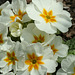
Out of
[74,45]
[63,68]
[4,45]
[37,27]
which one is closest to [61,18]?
[37,27]

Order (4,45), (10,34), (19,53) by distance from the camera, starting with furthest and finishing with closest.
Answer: (10,34) < (4,45) < (19,53)

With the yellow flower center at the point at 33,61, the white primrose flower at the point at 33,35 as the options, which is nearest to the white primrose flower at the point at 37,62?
the yellow flower center at the point at 33,61

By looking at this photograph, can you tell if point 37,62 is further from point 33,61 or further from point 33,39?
point 33,39

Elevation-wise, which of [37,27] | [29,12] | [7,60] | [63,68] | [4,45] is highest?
[29,12]

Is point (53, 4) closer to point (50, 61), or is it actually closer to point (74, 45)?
point (50, 61)

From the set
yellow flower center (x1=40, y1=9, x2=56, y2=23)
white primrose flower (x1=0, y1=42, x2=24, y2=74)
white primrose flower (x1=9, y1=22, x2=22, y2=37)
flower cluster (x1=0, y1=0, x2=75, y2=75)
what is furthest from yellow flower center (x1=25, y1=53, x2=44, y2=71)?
yellow flower center (x1=40, y1=9, x2=56, y2=23)

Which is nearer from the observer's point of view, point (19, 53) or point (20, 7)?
point (19, 53)

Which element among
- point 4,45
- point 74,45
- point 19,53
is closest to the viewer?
point 19,53
